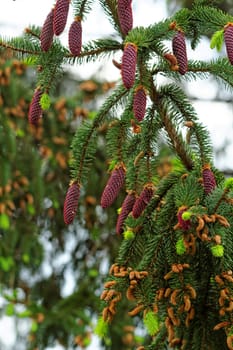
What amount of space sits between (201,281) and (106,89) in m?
3.94

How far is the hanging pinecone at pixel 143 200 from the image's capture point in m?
2.29

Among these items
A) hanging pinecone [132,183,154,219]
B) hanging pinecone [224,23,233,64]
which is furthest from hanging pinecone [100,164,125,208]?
hanging pinecone [224,23,233,64]

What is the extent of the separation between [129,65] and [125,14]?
0.19m

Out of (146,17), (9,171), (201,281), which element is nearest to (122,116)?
(201,281)

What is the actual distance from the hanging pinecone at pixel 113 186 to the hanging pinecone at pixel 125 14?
14.7 inches

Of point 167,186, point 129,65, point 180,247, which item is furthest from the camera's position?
point 167,186

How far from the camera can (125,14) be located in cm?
212

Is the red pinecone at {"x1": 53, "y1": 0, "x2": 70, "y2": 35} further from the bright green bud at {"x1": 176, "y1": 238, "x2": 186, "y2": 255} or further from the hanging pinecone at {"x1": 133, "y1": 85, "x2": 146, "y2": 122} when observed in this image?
the bright green bud at {"x1": 176, "y1": 238, "x2": 186, "y2": 255}

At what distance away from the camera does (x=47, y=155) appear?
603 cm

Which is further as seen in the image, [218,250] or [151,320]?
[151,320]

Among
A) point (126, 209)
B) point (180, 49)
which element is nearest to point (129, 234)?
point (126, 209)

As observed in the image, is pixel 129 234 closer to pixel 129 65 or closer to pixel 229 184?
pixel 229 184

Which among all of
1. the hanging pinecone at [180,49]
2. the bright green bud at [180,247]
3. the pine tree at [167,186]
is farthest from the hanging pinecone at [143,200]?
the hanging pinecone at [180,49]

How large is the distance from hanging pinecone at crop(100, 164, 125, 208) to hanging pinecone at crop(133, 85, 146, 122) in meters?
0.26
